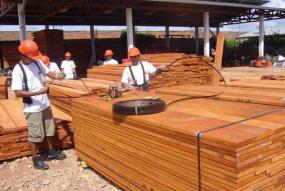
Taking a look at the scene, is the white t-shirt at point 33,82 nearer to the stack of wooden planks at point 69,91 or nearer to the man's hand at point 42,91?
the man's hand at point 42,91

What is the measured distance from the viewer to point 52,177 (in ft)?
16.6

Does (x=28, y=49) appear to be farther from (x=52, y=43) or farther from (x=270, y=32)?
(x=270, y=32)

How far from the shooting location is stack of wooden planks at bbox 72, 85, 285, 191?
2592 mm

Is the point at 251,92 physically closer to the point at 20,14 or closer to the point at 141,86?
the point at 141,86

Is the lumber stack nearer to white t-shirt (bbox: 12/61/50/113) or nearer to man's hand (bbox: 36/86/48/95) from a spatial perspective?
white t-shirt (bbox: 12/61/50/113)

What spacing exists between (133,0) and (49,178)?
47.3ft

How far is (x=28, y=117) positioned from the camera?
532 centimetres

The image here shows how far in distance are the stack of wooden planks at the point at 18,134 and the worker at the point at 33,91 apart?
56cm

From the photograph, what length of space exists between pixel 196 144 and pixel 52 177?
116 inches

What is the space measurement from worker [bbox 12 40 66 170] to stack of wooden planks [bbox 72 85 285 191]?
3.14ft

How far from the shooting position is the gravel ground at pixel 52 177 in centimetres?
469

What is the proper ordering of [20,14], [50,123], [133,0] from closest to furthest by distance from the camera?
[50,123] → [20,14] → [133,0]

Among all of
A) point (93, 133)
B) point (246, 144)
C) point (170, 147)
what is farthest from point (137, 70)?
point (246, 144)

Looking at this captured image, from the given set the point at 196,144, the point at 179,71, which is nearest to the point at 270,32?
the point at 179,71
